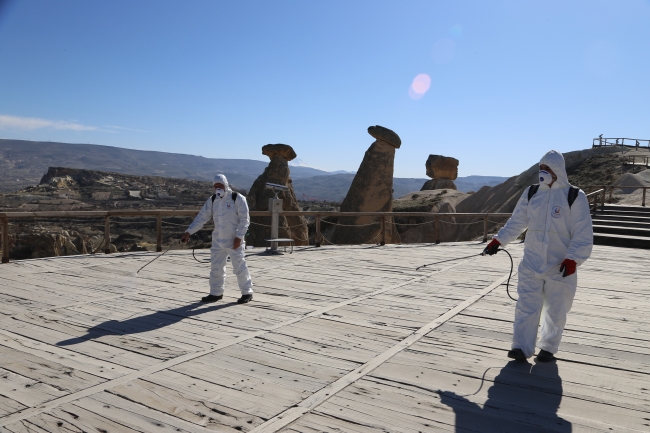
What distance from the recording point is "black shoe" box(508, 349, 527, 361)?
4094 mm

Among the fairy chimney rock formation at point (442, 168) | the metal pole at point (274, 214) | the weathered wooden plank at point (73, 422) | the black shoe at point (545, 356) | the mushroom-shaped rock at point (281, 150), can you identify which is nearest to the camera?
the weathered wooden plank at point (73, 422)

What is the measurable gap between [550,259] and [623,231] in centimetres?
1180

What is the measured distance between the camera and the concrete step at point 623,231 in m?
13.7

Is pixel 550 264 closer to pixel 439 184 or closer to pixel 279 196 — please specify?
pixel 279 196

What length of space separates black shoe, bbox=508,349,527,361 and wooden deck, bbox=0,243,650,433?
60mm

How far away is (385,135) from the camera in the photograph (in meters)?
22.9

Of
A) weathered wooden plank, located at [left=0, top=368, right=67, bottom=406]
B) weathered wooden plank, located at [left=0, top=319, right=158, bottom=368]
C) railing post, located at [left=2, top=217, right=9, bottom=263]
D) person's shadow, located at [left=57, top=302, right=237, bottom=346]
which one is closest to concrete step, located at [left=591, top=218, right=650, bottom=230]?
person's shadow, located at [left=57, top=302, right=237, bottom=346]

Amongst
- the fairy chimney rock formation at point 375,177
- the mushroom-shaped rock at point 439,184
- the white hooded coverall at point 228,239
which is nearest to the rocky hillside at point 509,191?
the fairy chimney rock formation at point 375,177

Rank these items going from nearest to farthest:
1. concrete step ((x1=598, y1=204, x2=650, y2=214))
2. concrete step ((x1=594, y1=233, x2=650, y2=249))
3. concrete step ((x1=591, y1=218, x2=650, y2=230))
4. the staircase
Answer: concrete step ((x1=594, y1=233, x2=650, y2=249))
the staircase
concrete step ((x1=591, y1=218, x2=650, y2=230))
concrete step ((x1=598, y1=204, x2=650, y2=214))

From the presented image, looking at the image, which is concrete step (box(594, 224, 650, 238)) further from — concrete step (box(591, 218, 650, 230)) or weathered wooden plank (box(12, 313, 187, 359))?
weathered wooden plank (box(12, 313, 187, 359))

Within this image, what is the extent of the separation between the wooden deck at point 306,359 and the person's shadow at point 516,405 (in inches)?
0.5

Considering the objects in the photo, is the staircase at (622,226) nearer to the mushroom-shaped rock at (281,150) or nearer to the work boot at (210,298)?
the work boot at (210,298)

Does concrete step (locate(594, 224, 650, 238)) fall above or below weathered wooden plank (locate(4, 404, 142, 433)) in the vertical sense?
above

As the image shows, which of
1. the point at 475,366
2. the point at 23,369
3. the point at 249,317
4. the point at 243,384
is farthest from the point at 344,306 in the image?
the point at 23,369
